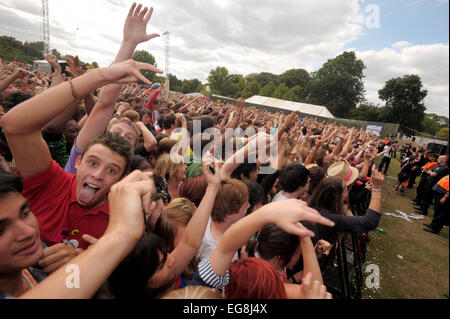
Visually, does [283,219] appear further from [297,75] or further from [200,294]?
[297,75]

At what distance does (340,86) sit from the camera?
196 ft

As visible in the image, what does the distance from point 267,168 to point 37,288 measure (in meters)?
4.10

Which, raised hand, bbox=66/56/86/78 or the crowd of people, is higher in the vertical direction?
raised hand, bbox=66/56/86/78

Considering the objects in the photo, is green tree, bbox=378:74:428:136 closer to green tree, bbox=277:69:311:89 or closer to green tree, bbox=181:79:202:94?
green tree, bbox=277:69:311:89

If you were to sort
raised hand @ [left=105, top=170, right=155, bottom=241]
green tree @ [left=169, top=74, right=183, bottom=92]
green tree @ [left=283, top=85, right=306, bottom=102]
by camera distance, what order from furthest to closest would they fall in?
green tree @ [left=169, top=74, right=183, bottom=92] → green tree @ [left=283, top=85, right=306, bottom=102] → raised hand @ [left=105, top=170, right=155, bottom=241]

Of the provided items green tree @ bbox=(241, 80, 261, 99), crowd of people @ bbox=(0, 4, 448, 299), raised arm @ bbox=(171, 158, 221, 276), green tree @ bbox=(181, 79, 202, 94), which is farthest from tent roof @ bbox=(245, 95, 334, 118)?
green tree @ bbox=(181, 79, 202, 94)

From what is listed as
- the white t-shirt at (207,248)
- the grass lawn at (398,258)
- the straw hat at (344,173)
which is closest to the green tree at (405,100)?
the grass lawn at (398,258)

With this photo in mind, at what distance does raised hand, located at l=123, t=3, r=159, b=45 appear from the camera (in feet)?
7.44

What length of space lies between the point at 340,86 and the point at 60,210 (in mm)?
69727

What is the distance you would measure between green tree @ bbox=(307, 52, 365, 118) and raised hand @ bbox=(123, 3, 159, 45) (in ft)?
218

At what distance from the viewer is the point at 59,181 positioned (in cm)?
177

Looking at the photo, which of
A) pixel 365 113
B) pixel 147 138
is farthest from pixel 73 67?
pixel 365 113

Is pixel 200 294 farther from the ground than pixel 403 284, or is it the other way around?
pixel 200 294
